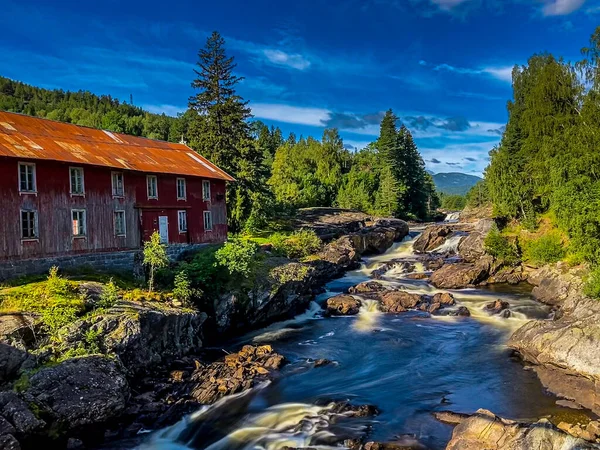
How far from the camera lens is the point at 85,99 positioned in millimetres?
168000

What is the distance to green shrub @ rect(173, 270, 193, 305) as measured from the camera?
23889 mm

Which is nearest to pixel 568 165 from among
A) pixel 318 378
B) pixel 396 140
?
pixel 318 378

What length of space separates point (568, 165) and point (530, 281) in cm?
978

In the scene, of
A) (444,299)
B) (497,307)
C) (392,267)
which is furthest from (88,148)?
(392,267)

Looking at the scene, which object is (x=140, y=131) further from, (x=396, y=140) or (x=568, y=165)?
(x=568, y=165)

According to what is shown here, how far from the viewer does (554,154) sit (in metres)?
40.6

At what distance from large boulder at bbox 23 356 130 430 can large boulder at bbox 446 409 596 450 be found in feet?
37.9

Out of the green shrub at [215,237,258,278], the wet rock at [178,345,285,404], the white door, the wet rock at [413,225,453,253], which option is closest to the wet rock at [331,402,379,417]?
the wet rock at [178,345,285,404]

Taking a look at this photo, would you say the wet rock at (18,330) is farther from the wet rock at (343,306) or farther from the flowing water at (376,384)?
the wet rock at (343,306)

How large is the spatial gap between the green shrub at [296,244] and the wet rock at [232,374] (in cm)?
1691

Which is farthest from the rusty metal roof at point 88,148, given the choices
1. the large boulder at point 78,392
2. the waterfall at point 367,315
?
the waterfall at point 367,315

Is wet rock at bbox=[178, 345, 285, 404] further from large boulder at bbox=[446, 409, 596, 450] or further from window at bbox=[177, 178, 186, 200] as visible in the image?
window at bbox=[177, 178, 186, 200]

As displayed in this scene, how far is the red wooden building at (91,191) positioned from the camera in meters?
22.3

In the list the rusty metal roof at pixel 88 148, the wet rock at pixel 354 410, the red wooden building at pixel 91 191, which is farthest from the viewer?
the rusty metal roof at pixel 88 148
